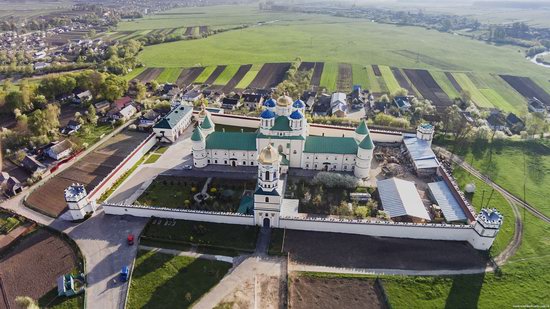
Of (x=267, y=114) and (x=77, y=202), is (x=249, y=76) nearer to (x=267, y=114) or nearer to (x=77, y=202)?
(x=267, y=114)

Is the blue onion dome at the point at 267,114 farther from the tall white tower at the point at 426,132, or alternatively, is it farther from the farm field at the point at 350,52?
the farm field at the point at 350,52

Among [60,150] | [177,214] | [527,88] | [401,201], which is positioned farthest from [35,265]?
[527,88]

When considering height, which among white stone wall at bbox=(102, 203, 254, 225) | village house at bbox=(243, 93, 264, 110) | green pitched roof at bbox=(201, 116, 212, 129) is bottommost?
white stone wall at bbox=(102, 203, 254, 225)

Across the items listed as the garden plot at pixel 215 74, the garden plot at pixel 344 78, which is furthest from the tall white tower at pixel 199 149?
the garden plot at pixel 344 78

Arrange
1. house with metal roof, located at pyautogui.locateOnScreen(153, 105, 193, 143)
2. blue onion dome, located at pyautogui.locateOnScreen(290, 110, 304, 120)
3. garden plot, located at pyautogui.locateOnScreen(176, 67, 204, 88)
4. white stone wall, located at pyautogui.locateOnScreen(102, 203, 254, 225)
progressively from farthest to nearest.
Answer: garden plot, located at pyautogui.locateOnScreen(176, 67, 204, 88), house with metal roof, located at pyautogui.locateOnScreen(153, 105, 193, 143), blue onion dome, located at pyautogui.locateOnScreen(290, 110, 304, 120), white stone wall, located at pyautogui.locateOnScreen(102, 203, 254, 225)

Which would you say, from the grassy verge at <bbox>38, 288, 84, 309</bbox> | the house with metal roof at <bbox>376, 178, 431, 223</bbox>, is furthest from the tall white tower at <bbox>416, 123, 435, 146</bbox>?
the grassy verge at <bbox>38, 288, 84, 309</bbox>

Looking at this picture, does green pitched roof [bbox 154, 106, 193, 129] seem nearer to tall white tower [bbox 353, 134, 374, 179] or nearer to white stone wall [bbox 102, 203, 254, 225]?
white stone wall [bbox 102, 203, 254, 225]
